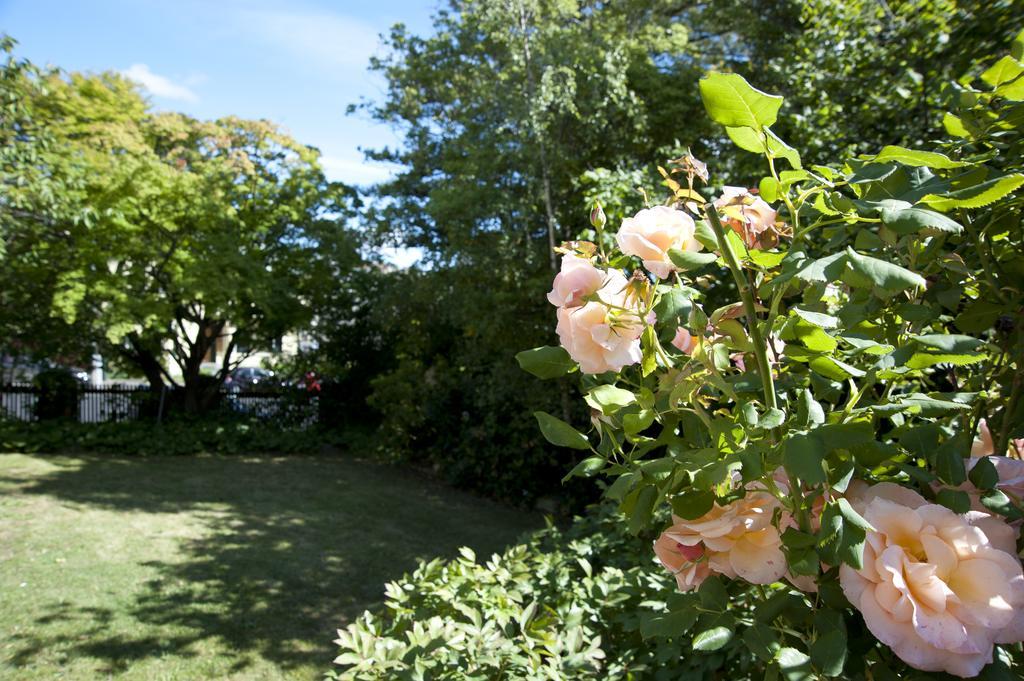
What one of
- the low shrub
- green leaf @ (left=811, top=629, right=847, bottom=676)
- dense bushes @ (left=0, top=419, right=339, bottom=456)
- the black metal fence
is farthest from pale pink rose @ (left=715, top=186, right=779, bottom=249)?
the black metal fence

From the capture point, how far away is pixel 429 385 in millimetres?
10070

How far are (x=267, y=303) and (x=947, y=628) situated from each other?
1084 cm

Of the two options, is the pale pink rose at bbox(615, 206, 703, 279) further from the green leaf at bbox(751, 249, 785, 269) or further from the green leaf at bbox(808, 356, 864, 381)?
the green leaf at bbox(808, 356, 864, 381)

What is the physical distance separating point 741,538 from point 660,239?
41 centimetres

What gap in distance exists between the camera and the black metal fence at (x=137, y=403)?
38.9 feet

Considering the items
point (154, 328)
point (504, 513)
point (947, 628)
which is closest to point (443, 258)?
point (504, 513)

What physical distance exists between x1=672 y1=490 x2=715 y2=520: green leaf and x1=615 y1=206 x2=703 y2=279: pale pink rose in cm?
30

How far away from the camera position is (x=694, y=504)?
94 cm

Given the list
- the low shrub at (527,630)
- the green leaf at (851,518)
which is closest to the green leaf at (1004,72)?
the green leaf at (851,518)

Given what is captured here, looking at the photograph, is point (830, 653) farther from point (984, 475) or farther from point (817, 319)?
point (817, 319)

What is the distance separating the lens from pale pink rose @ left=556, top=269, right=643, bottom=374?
96cm

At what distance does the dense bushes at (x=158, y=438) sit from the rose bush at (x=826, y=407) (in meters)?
11.0

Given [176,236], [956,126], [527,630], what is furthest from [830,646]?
[176,236]

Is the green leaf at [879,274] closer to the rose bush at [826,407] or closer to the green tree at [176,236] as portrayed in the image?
the rose bush at [826,407]
